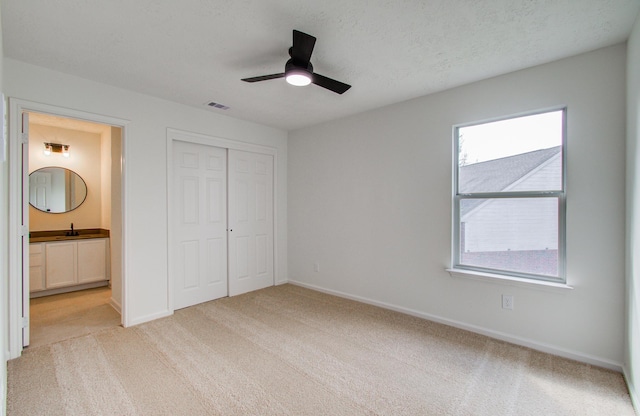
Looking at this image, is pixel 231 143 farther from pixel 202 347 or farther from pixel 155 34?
pixel 202 347

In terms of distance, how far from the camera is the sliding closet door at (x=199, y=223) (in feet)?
11.9

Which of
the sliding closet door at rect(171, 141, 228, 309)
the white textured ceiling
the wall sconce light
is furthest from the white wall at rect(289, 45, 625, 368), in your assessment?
the wall sconce light

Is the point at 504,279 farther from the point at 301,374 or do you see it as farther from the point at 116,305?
the point at 116,305

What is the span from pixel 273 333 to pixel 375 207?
1.89 metres

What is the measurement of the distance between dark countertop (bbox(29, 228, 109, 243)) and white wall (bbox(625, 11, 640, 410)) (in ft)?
20.0

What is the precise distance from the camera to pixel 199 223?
384 centimetres

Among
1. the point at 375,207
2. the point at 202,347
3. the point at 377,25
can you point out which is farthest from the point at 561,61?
the point at 202,347

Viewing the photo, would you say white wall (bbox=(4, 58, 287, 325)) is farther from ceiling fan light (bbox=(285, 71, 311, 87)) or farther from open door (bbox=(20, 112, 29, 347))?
ceiling fan light (bbox=(285, 71, 311, 87))

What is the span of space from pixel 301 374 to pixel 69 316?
2950mm

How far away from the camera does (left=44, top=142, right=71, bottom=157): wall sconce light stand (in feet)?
14.8

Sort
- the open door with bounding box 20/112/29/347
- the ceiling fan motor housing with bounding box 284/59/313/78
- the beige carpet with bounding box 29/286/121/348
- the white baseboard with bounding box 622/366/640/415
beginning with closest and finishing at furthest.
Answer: the white baseboard with bounding box 622/366/640/415 < the ceiling fan motor housing with bounding box 284/59/313/78 < the open door with bounding box 20/112/29/347 < the beige carpet with bounding box 29/286/121/348

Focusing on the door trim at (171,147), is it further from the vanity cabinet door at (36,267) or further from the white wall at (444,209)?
the vanity cabinet door at (36,267)

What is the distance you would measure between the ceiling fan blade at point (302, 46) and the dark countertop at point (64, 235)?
4351 millimetres

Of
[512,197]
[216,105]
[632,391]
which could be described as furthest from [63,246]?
[632,391]
